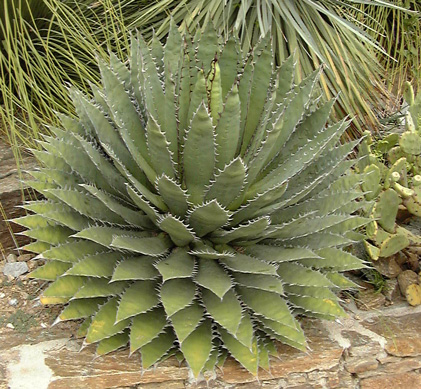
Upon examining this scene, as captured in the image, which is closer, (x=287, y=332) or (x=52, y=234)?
(x=287, y=332)

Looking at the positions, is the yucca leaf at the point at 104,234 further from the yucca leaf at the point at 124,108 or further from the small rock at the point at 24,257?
the small rock at the point at 24,257

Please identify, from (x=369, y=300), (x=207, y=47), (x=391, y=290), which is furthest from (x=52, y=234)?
(x=391, y=290)

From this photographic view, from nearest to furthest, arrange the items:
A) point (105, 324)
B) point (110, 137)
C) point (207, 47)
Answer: point (105, 324) < point (110, 137) < point (207, 47)

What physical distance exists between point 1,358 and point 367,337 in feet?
4.79

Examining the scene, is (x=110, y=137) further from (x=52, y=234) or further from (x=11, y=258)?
(x=11, y=258)

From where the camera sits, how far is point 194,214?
1822 mm

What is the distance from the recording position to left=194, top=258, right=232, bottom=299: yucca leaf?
1.76 metres

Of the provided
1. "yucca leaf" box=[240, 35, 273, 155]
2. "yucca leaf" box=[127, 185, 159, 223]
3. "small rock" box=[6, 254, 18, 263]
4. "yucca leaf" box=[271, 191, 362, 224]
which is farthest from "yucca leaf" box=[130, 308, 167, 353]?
"small rock" box=[6, 254, 18, 263]

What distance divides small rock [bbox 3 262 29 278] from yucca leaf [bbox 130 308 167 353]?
0.87m

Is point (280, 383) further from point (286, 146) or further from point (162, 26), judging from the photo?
point (162, 26)

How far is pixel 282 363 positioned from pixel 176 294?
Answer: 21.2 inches

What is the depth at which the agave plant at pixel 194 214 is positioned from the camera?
71.6 inches

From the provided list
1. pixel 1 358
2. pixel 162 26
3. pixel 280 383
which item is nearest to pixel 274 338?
pixel 280 383

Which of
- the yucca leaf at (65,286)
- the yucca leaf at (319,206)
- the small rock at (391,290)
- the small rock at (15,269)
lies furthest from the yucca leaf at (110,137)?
the small rock at (391,290)
